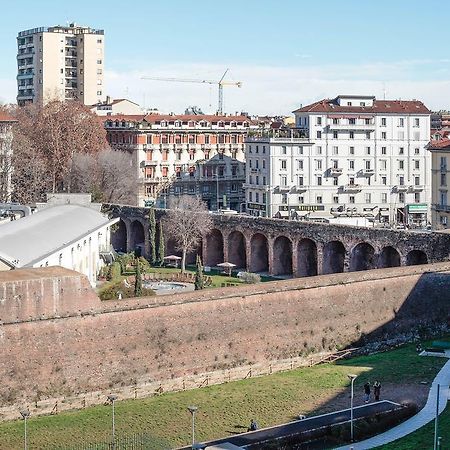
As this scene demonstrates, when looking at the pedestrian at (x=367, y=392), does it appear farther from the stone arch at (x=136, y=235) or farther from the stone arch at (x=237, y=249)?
the stone arch at (x=136, y=235)

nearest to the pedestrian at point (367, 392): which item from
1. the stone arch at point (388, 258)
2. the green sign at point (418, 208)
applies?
the stone arch at point (388, 258)

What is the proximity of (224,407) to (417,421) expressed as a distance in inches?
255

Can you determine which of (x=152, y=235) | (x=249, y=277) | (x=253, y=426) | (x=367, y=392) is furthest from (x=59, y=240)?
(x=253, y=426)

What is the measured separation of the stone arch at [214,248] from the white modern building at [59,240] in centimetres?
683

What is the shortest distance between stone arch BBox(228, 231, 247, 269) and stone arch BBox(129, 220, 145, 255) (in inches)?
358

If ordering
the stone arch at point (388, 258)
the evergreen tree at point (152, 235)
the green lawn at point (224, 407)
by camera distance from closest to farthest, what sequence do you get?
1. the green lawn at point (224, 407)
2. the stone arch at point (388, 258)
3. the evergreen tree at point (152, 235)

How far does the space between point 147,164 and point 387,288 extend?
47.1m

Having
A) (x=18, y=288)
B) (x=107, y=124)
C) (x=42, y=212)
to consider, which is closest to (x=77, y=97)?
(x=107, y=124)

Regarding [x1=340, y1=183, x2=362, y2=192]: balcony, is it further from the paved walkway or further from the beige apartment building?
Answer: the paved walkway

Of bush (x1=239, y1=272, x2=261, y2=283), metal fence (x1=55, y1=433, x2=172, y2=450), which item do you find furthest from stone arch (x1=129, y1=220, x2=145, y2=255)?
metal fence (x1=55, y1=433, x2=172, y2=450)

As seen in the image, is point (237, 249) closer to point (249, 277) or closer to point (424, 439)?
→ point (249, 277)

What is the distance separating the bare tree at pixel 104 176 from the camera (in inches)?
3009

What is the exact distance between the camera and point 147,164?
3506 inches

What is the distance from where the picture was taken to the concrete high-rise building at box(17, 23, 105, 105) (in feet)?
361
